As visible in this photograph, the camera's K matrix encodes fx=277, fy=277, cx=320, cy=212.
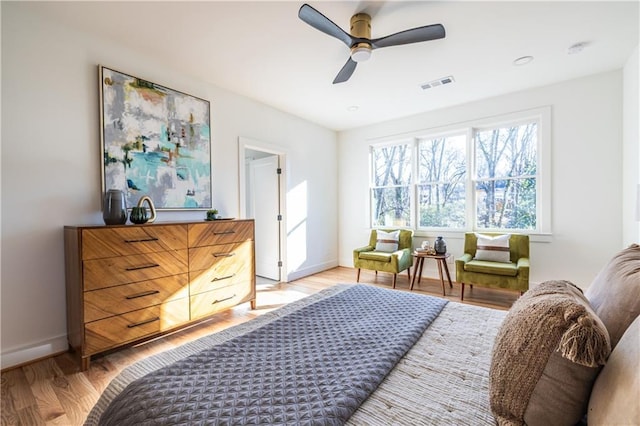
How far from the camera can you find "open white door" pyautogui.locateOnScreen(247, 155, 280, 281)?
4.64 meters

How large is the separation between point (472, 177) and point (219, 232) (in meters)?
3.73

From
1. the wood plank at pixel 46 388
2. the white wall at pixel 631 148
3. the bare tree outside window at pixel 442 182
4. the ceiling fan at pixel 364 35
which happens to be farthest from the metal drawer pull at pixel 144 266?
the white wall at pixel 631 148

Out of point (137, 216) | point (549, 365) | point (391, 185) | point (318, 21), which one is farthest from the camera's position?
point (391, 185)

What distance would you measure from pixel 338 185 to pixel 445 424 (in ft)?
16.7

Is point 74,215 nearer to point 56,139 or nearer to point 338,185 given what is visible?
point 56,139

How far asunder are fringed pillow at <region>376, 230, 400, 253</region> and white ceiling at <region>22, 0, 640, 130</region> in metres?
2.12

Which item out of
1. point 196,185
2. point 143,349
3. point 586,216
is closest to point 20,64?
point 196,185

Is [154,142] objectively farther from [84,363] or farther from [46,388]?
[46,388]

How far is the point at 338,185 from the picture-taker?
573 centimetres

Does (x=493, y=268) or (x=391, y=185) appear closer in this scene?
(x=493, y=268)

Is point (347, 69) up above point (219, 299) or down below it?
above

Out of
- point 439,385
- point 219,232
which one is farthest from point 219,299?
point 439,385

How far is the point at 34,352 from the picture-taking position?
7.23 feet

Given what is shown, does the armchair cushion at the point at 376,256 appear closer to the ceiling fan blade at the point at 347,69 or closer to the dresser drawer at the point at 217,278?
the dresser drawer at the point at 217,278
